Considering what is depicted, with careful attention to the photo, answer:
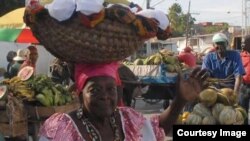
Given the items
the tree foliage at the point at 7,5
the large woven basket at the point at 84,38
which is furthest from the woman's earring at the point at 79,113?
the tree foliage at the point at 7,5

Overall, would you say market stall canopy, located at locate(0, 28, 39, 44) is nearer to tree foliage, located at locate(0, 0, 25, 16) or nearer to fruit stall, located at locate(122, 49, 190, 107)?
fruit stall, located at locate(122, 49, 190, 107)

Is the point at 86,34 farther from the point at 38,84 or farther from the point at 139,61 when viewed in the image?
the point at 139,61

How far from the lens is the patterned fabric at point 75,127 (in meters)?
2.23

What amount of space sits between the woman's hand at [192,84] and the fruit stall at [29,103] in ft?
8.24

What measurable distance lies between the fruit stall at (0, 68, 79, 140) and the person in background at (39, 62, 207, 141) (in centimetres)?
232

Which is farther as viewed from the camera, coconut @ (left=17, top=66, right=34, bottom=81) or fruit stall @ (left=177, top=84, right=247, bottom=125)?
coconut @ (left=17, top=66, right=34, bottom=81)

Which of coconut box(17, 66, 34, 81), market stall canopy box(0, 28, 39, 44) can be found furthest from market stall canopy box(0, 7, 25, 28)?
coconut box(17, 66, 34, 81)

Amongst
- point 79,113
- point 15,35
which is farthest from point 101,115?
point 15,35

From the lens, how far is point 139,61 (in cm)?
962

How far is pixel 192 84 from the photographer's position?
239 centimetres

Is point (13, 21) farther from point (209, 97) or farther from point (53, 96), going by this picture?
point (209, 97)

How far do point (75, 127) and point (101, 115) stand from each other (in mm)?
151

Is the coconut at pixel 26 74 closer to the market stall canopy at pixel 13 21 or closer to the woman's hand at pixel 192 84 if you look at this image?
the woman's hand at pixel 192 84

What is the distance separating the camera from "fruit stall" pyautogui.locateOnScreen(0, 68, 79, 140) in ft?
14.8
